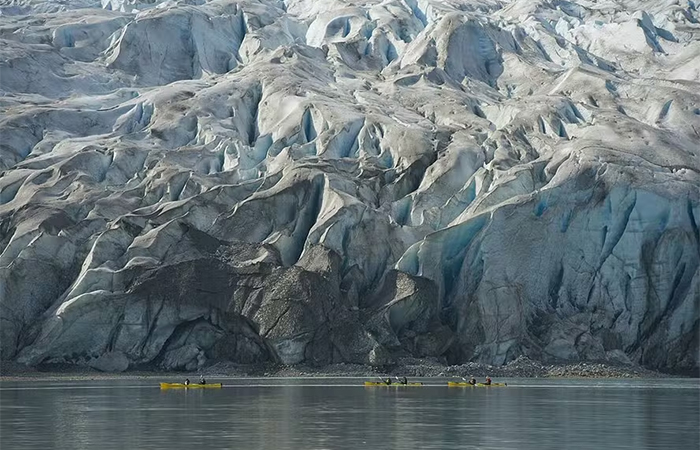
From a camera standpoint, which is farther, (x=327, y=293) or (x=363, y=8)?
(x=363, y=8)

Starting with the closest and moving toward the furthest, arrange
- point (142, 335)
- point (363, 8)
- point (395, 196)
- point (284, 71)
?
point (142, 335) → point (395, 196) → point (284, 71) → point (363, 8)

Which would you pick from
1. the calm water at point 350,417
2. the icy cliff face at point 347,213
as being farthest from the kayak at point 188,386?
the icy cliff face at point 347,213

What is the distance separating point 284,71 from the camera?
4082 inches

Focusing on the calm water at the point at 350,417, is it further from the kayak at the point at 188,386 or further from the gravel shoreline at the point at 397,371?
the gravel shoreline at the point at 397,371

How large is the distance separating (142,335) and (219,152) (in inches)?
801

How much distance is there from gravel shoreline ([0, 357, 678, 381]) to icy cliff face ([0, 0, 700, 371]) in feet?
2.68

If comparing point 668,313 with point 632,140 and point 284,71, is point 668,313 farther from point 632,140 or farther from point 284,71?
point 284,71

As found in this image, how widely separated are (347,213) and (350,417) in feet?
123

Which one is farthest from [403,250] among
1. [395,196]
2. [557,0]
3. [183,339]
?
[557,0]

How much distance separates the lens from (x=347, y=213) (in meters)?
80.8

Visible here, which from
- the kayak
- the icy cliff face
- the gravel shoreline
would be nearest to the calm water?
the kayak

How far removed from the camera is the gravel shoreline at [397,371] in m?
74.8

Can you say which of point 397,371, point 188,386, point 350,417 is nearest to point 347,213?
point 397,371

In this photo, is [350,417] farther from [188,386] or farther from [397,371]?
[397,371]
